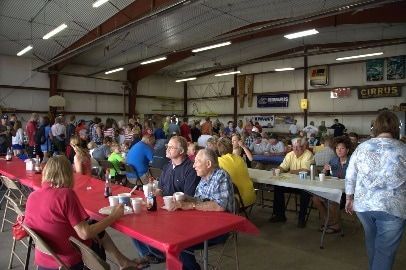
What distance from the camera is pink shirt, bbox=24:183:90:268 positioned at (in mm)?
2023

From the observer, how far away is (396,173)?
2445mm

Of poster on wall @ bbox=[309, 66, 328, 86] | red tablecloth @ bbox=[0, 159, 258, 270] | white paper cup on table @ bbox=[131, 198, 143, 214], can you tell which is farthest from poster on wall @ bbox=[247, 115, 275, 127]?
white paper cup on table @ bbox=[131, 198, 143, 214]

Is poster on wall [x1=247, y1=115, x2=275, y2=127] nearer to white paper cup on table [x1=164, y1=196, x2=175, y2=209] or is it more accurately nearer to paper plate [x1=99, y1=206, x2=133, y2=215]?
white paper cup on table [x1=164, y1=196, x2=175, y2=209]

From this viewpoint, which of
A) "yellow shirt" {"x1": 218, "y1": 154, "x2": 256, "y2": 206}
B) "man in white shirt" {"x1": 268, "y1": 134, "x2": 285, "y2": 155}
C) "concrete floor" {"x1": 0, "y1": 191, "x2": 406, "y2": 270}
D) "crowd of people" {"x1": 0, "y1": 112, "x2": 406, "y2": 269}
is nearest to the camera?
"crowd of people" {"x1": 0, "y1": 112, "x2": 406, "y2": 269}

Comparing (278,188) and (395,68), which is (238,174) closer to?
(278,188)

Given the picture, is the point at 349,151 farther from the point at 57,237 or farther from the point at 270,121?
the point at 270,121

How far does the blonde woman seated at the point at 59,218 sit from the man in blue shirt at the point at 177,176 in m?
0.89

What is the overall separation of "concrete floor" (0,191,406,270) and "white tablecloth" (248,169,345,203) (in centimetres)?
56

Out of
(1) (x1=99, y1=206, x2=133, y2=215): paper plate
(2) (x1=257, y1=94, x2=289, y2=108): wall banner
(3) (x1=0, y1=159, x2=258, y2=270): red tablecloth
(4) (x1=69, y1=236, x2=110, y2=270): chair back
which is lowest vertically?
(4) (x1=69, y1=236, x2=110, y2=270): chair back

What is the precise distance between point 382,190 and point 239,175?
159cm

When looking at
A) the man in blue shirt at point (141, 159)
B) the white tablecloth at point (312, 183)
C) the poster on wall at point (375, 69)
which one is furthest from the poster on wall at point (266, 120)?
the white tablecloth at point (312, 183)

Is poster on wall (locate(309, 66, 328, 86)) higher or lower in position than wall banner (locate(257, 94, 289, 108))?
higher

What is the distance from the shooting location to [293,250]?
3.73 metres

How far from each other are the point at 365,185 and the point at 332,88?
43.3 ft
